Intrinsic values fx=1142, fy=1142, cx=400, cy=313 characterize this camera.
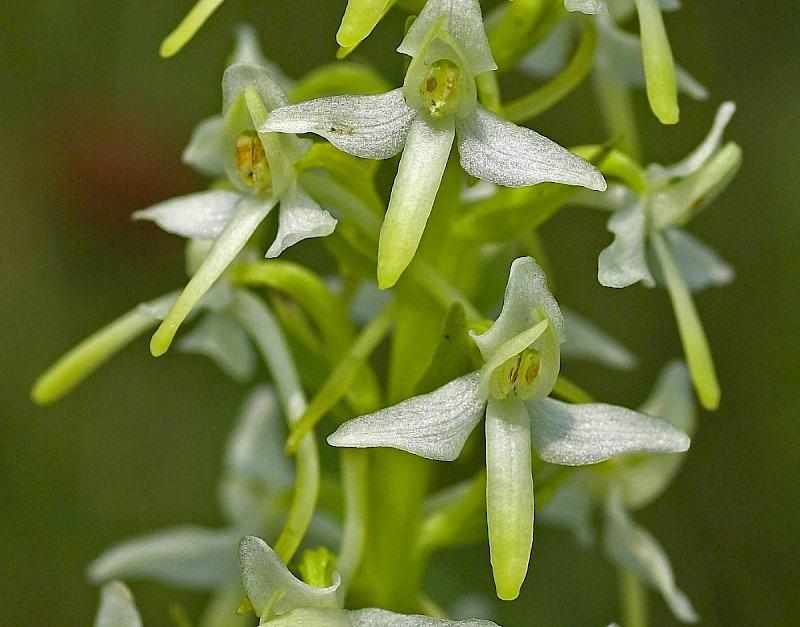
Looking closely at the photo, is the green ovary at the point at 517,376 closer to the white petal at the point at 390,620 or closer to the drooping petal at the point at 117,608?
the white petal at the point at 390,620

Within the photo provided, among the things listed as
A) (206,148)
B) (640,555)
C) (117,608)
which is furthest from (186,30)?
(640,555)

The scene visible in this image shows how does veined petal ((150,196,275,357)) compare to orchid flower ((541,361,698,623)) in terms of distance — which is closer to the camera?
veined petal ((150,196,275,357))

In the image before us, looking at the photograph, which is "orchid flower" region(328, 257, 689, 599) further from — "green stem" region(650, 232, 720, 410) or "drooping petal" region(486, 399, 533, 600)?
"green stem" region(650, 232, 720, 410)

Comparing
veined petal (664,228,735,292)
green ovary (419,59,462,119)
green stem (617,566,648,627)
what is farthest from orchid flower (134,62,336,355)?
green stem (617,566,648,627)

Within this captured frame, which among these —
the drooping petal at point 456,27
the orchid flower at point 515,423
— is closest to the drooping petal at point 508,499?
the orchid flower at point 515,423

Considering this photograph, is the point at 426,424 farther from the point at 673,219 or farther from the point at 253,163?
the point at 673,219

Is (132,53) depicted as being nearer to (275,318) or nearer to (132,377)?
(132,377)

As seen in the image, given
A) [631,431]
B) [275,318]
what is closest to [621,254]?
[631,431]
